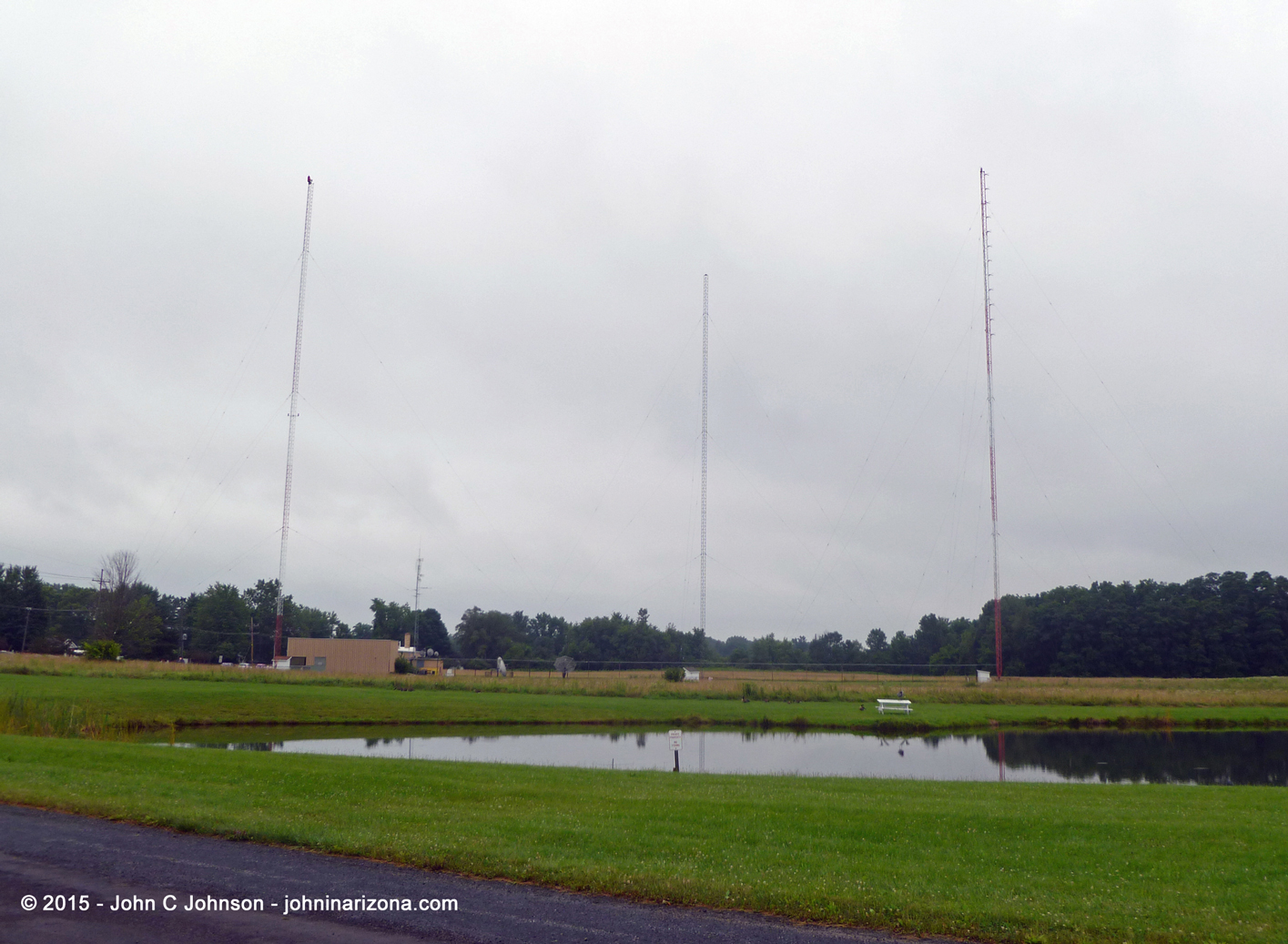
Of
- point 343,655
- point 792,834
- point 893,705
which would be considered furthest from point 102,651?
point 792,834

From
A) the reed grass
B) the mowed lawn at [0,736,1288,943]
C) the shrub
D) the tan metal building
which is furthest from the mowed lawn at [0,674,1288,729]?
the tan metal building

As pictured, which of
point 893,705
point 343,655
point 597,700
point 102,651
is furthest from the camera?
point 343,655

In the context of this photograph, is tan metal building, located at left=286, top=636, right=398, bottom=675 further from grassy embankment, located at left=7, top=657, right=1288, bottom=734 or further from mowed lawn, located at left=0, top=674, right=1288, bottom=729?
mowed lawn, located at left=0, top=674, right=1288, bottom=729

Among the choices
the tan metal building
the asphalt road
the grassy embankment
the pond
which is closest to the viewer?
the asphalt road

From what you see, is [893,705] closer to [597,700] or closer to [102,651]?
[597,700]

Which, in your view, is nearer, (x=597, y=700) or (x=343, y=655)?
(x=597, y=700)

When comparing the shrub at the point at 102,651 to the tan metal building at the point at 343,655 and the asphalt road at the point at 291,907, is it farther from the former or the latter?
the asphalt road at the point at 291,907

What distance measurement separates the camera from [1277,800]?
1917 cm

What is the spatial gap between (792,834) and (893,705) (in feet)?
137

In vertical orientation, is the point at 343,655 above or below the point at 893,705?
below

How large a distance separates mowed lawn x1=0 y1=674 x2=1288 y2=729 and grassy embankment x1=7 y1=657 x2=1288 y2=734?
0.09 m

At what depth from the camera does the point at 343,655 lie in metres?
90.2

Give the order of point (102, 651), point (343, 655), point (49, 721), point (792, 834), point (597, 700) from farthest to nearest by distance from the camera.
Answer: point (343, 655) → point (102, 651) → point (597, 700) → point (49, 721) → point (792, 834)

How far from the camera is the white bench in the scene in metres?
50.5
